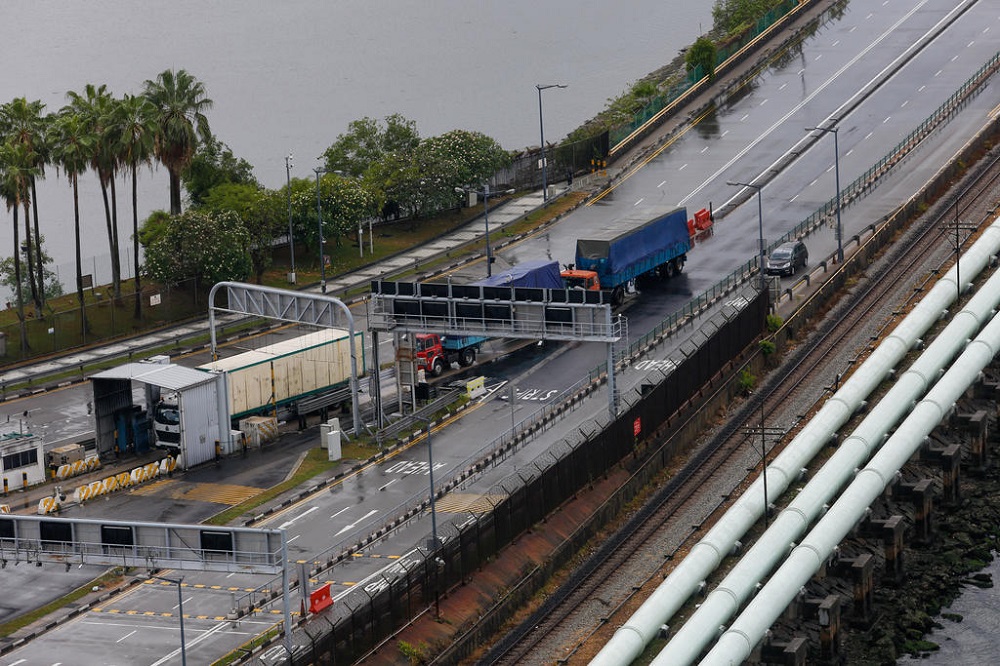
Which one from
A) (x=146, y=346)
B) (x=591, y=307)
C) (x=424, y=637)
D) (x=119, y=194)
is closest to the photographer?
(x=424, y=637)

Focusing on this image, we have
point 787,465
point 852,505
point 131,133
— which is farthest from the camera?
point 131,133

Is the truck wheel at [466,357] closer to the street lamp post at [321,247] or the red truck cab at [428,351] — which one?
the red truck cab at [428,351]

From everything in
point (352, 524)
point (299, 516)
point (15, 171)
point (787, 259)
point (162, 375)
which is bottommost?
point (352, 524)

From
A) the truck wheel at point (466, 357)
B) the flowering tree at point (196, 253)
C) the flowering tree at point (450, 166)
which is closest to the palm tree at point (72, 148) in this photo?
the flowering tree at point (196, 253)

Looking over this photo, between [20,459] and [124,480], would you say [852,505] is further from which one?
[20,459]

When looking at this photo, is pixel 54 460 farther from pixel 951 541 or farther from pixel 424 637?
pixel 951 541

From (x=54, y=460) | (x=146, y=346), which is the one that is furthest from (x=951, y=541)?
(x=146, y=346)

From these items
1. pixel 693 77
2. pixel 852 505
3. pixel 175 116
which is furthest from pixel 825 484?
pixel 693 77

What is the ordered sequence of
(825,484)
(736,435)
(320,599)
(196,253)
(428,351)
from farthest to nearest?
(196,253) → (428,351) → (736,435) → (825,484) → (320,599)
